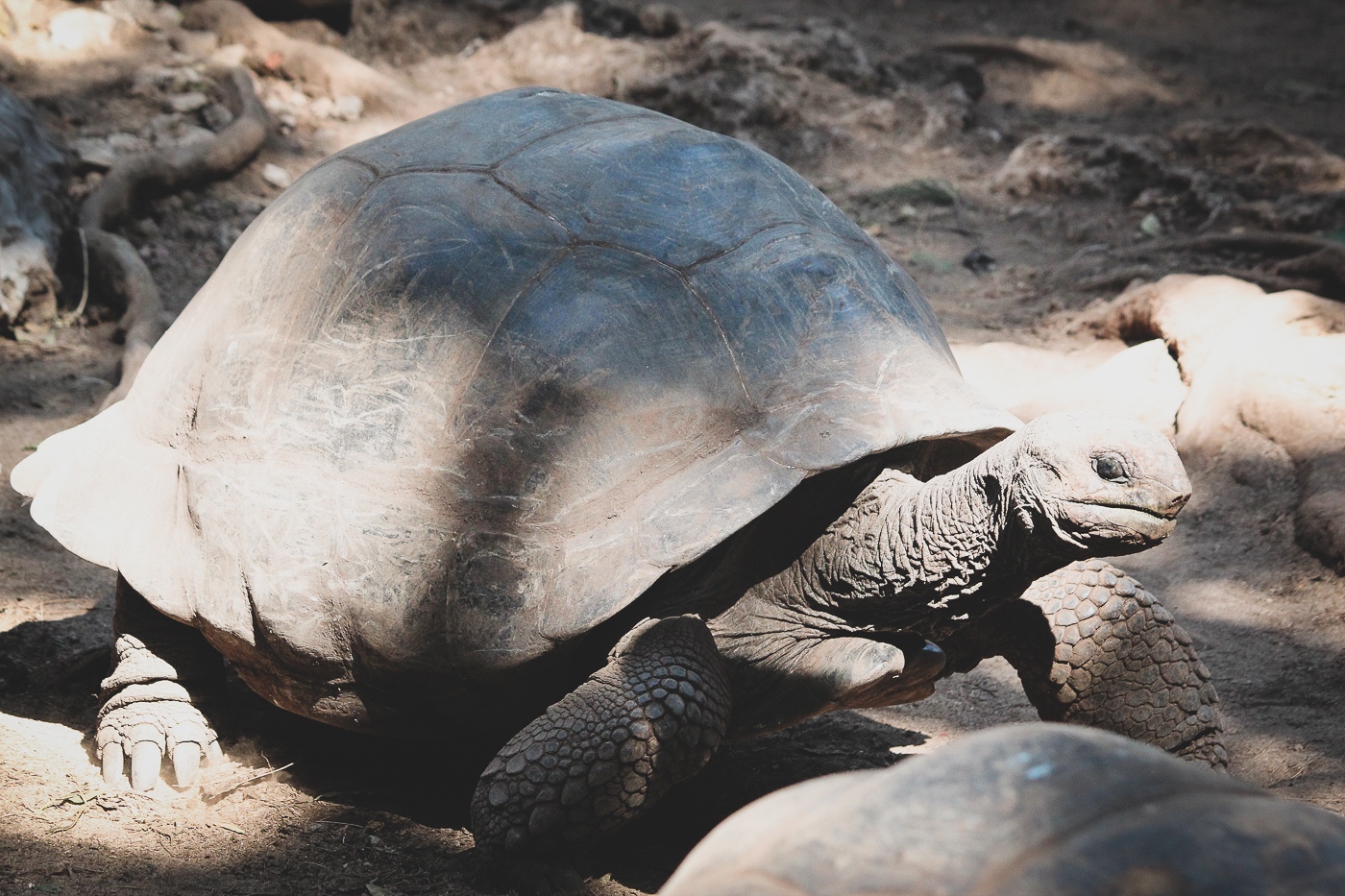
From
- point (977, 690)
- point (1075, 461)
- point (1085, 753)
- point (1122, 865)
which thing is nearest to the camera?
point (1122, 865)

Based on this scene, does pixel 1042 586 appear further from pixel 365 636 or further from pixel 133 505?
pixel 133 505

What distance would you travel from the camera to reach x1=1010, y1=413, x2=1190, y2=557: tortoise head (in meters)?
2.44

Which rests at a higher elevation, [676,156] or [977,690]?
[676,156]

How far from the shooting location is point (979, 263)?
721cm

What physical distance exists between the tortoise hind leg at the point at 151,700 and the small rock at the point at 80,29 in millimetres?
5537

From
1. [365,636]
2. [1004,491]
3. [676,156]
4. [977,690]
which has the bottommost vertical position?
[977,690]

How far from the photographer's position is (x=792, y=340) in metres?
2.85

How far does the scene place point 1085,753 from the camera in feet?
5.01

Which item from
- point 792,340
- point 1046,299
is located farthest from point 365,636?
point 1046,299

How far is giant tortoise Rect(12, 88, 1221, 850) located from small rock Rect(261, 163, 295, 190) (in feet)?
13.8

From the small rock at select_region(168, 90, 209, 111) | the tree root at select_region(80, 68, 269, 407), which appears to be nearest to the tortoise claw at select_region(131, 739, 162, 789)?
the tree root at select_region(80, 68, 269, 407)

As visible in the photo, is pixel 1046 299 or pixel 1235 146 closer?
pixel 1046 299

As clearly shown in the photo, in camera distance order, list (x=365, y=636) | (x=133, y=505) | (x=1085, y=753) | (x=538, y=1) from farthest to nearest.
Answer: (x=538, y=1) → (x=133, y=505) → (x=365, y=636) → (x=1085, y=753)

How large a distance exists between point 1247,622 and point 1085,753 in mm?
2962
